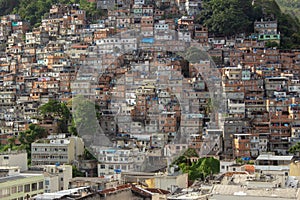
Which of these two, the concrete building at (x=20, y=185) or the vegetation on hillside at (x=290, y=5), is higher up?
the vegetation on hillside at (x=290, y=5)

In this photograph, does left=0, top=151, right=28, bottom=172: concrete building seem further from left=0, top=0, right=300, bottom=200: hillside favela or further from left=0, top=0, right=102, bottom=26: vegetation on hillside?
left=0, top=0, right=102, bottom=26: vegetation on hillside

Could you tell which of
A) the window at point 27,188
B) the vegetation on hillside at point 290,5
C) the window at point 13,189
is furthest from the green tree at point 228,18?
the window at point 13,189

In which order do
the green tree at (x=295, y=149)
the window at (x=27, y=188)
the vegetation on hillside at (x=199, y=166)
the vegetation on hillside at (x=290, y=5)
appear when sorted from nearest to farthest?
1. the window at (x=27, y=188)
2. the vegetation on hillside at (x=199, y=166)
3. the green tree at (x=295, y=149)
4. the vegetation on hillside at (x=290, y=5)

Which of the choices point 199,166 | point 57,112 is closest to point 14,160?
point 199,166

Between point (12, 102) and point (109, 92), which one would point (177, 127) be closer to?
point (109, 92)

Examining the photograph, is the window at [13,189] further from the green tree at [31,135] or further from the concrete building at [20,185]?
the green tree at [31,135]

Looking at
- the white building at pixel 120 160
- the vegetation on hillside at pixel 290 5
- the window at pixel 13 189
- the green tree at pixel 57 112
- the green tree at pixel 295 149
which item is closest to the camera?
the window at pixel 13 189

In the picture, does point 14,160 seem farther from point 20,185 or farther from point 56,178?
point 20,185

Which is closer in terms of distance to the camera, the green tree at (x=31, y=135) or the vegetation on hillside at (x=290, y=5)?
the green tree at (x=31, y=135)
